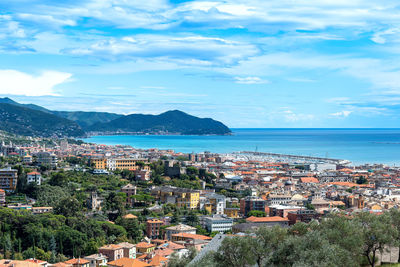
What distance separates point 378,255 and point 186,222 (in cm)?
1640

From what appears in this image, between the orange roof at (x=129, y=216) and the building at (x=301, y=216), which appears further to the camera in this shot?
the building at (x=301, y=216)

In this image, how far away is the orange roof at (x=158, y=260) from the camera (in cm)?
1872

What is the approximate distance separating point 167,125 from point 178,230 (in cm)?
16709

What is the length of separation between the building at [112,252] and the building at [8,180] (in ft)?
41.1

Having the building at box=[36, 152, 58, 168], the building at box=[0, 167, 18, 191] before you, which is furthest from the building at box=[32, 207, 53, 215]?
the building at box=[36, 152, 58, 168]

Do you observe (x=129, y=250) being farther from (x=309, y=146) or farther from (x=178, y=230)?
(x=309, y=146)

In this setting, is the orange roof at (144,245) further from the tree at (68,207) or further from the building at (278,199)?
the building at (278,199)

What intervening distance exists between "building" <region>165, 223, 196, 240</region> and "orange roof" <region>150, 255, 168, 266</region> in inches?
241

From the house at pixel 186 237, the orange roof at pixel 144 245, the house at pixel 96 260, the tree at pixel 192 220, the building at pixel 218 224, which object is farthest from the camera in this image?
the tree at pixel 192 220

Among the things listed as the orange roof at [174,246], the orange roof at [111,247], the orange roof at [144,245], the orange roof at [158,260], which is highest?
the orange roof at [158,260]

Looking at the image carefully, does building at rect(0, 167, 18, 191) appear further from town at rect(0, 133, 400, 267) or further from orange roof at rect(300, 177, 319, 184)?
orange roof at rect(300, 177, 319, 184)

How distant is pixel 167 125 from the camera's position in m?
192

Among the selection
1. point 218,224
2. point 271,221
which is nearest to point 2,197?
point 218,224

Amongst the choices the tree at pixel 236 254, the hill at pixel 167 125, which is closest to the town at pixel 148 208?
the tree at pixel 236 254
